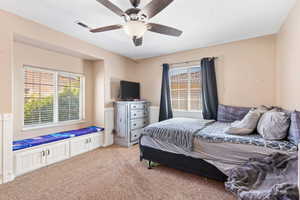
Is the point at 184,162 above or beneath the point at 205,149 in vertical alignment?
beneath

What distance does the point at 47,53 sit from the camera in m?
2.97

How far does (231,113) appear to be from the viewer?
9.75 ft

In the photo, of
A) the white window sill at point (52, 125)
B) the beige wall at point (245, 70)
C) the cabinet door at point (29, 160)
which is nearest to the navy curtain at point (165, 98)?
the beige wall at point (245, 70)

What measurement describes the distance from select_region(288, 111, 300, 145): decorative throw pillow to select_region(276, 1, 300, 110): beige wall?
0.33 meters

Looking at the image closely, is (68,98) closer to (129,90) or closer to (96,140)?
(96,140)

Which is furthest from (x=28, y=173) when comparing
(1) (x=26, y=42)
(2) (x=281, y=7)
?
(2) (x=281, y=7)

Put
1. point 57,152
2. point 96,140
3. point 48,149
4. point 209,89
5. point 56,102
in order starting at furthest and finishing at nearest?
point 96,140 → point 209,89 → point 56,102 → point 57,152 → point 48,149

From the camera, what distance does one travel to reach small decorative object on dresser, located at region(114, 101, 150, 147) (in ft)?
11.7

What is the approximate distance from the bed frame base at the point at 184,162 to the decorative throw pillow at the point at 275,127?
77cm

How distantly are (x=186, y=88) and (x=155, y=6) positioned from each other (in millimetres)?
2591

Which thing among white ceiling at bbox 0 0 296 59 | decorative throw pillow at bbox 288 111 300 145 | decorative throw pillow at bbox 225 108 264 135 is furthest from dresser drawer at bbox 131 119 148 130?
decorative throw pillow at bbox 288 111 300 145

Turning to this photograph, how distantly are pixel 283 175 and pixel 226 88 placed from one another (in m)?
2.36

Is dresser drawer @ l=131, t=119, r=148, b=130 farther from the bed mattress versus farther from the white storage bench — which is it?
the bed mattress

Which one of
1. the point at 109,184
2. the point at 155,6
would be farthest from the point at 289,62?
the point at 109,184
